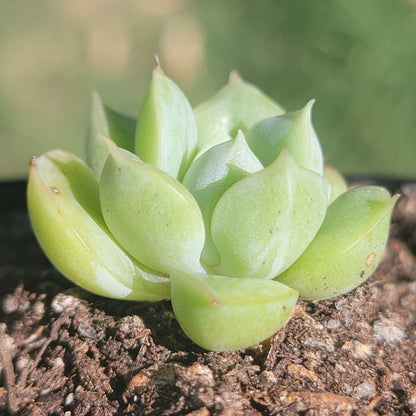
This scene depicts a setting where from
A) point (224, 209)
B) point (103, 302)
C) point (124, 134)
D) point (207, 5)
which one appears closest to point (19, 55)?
point (207, 5)

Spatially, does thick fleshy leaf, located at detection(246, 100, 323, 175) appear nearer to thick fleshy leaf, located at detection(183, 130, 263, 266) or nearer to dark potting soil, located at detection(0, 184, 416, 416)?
thick fleshy leaf, located at detection(183, 130, 263, 266)

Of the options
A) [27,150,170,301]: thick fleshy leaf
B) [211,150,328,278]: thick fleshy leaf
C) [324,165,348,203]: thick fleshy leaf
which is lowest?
[27,150,170,301]: thick fleshy leaf

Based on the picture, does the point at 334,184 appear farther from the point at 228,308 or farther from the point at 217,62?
the point at 217,62

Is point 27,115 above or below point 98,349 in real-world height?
below

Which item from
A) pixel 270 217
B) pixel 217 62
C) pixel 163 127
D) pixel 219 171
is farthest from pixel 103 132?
pixel 217 62

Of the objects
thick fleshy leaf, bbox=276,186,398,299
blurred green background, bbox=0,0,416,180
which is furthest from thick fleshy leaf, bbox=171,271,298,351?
blurred green background, bbox=0,0,416,180

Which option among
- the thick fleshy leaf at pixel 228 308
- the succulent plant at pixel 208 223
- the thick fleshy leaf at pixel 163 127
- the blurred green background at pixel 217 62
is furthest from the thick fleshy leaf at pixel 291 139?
the blurred green background at pixel 217 62

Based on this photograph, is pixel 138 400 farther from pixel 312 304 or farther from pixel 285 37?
pixel 285 37

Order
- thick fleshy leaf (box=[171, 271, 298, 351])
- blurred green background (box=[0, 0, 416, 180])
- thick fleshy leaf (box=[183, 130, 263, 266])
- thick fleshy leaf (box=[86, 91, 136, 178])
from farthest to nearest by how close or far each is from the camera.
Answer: blurred green background (box=[0, 0, 416, 180]), thick fleshy leaf (box=[86, 91, 136, 178]), thick fleshy leaf (box=[183, 130, 263, 266]), thick fleshy leaf (box=[171, 271, 298, 351])

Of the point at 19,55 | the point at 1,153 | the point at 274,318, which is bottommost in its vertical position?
the point at 1,153
